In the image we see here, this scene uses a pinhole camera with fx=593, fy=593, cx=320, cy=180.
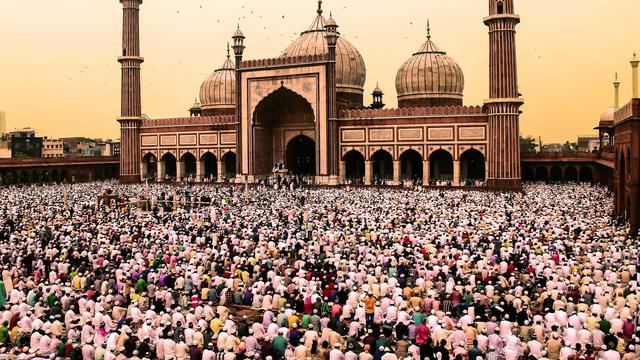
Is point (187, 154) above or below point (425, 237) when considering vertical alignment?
above

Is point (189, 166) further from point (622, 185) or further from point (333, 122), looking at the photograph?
point (622, 185)

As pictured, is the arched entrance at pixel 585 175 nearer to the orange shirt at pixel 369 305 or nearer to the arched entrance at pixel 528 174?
the arched entrance at pixel 528 174

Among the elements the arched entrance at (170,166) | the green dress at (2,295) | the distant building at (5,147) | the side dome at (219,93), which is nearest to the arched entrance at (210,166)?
the arched entrance at (170,166)

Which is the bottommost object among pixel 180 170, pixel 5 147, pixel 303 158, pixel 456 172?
pixel 456 172

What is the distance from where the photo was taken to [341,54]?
45.5 metres

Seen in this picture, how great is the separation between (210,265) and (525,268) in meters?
7.34

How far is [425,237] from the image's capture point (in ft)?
54.5

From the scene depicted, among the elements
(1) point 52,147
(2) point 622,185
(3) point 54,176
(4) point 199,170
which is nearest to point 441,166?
(4) point 199,170

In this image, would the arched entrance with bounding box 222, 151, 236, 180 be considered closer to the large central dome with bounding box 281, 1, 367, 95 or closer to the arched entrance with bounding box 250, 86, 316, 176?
the arched entrance with bounding box 250, 86, 316, 176

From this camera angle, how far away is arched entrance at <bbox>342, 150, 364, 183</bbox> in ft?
138

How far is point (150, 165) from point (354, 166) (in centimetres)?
1990

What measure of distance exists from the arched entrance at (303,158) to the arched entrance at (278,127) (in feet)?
0.25

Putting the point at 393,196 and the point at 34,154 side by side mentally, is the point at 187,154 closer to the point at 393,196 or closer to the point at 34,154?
the point at 393,196

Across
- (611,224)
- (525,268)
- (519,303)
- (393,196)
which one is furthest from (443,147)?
(519,303)
